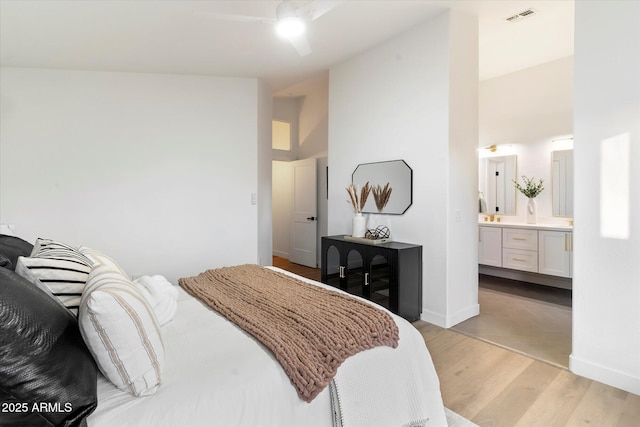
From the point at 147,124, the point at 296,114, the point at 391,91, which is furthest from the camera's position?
the point at 296,114

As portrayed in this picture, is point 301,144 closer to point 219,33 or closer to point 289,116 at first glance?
point 289,116

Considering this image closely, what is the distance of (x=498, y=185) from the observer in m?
4.65

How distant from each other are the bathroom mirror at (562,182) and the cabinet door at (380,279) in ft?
8.82

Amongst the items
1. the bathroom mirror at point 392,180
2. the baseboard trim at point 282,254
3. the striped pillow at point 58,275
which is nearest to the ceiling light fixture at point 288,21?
the striped pillow at point 58,275

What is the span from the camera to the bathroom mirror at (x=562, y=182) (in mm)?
3990

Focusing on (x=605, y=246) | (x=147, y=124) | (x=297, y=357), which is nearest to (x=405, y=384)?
Result: (x=297, y=357)

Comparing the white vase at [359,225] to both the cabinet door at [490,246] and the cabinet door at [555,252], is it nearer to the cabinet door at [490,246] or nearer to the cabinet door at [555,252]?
the cabinet door at [490,246]

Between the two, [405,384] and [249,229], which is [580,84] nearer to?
[405,384]

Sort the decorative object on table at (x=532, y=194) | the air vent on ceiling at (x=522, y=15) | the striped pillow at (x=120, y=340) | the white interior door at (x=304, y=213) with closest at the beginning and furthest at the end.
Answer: the striped pillow at (x=120, y=340) → the air vent on ceiling at (x=522, y=15) → the decorative object on table at (x=532, y=194) → the white interior door at (x=304, y=213)

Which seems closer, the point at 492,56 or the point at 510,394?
the point at 510,394

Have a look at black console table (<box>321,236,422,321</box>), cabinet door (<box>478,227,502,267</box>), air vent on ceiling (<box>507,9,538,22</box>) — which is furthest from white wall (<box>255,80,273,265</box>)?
cabinet door (<box>478,227,502,267</box>)

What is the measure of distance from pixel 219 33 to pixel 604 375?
3857 mm

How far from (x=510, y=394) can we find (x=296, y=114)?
5.12 meters

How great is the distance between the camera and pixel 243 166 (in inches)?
164
